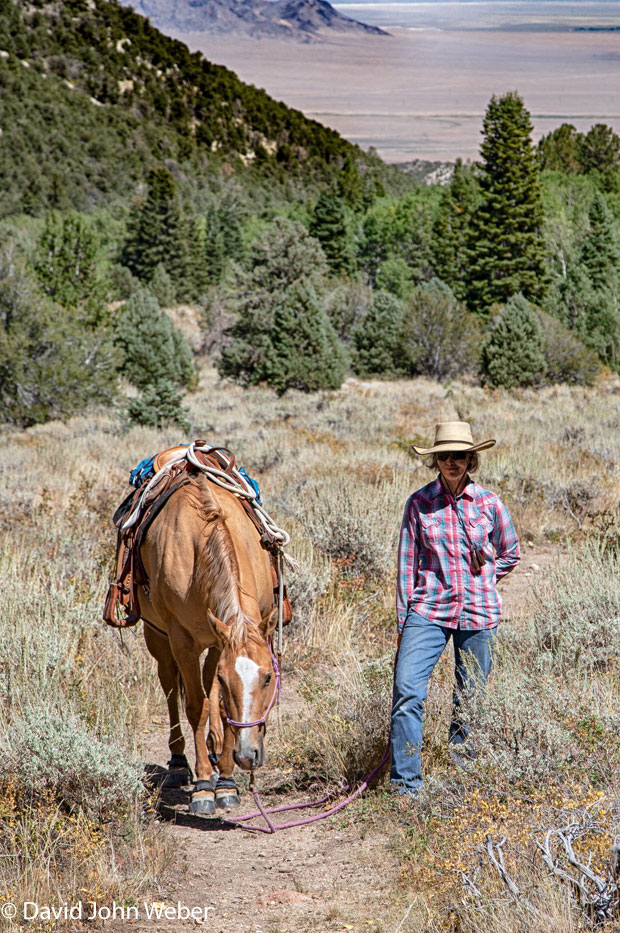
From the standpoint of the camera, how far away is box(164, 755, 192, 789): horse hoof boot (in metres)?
4.48

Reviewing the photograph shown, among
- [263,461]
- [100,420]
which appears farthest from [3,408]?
[263,461]

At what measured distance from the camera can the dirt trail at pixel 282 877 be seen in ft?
10.4

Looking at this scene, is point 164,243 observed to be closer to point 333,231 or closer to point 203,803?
point 333,231

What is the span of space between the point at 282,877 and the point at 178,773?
1.08 m

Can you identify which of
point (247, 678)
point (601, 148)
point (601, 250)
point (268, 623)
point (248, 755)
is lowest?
point (248, 755)

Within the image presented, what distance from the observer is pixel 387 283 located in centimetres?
5428

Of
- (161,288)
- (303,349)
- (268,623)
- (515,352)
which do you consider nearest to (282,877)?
(268,623)

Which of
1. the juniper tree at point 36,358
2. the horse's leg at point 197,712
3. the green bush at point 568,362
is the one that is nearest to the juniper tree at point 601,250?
the green bush at point 568,362

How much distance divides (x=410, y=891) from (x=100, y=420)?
Result: 53.0 feet

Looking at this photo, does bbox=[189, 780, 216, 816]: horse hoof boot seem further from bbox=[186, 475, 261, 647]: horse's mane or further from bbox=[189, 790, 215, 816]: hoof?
bbox=[186, 475, 261, 647]: horse's mane

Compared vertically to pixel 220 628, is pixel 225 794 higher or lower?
lower

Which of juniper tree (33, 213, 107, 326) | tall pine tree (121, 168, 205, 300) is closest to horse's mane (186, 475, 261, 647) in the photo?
juniper tree (33, 213, 107, 326)

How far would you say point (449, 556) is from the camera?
13.3ft

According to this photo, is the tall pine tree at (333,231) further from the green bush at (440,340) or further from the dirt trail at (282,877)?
the dirt trail at (282,877)
